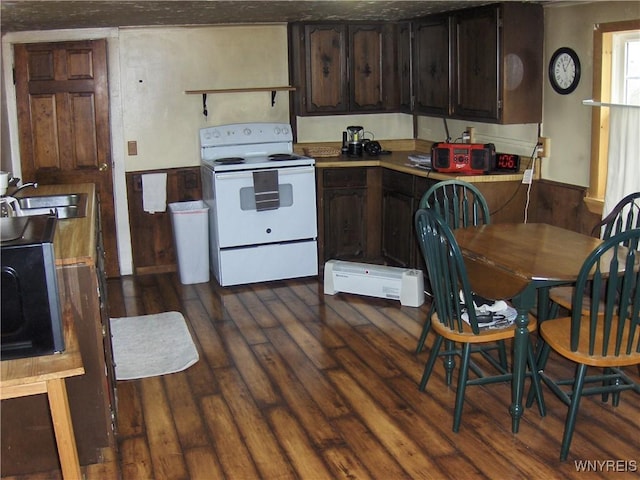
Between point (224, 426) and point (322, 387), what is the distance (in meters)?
0.58

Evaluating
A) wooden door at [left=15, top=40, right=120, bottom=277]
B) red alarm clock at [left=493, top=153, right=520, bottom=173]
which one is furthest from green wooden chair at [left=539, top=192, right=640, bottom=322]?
wooden door at [left=15, top=40, right=120, bottom=277]

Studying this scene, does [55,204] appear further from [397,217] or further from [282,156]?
[397,217]

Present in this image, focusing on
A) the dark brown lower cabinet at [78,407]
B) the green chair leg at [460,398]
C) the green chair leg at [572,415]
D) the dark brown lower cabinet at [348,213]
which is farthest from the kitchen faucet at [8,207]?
the dark brown lower cabinet at [348,213]

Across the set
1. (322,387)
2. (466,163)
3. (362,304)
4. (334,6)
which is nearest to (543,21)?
(466,163)

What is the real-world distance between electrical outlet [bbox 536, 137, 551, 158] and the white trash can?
2425 mm

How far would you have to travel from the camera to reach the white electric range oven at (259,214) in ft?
17.6

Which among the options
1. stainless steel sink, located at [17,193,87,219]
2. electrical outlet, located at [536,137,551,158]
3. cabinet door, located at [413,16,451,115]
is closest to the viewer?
stainless steel sink, located at [17,193,87,219]

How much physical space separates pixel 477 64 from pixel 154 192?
2.64m

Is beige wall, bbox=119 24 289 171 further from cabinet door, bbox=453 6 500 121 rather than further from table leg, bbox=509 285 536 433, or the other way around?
table leg, bbox=509 285 536 433

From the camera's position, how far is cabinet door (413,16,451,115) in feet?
16.9

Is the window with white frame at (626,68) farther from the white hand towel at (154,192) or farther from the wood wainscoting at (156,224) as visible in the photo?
the white hand towel at (154,192)

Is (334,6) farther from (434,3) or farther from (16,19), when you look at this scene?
(16,19)

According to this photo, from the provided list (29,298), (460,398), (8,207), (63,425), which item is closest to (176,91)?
(8,207)

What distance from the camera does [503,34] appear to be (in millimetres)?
4492
